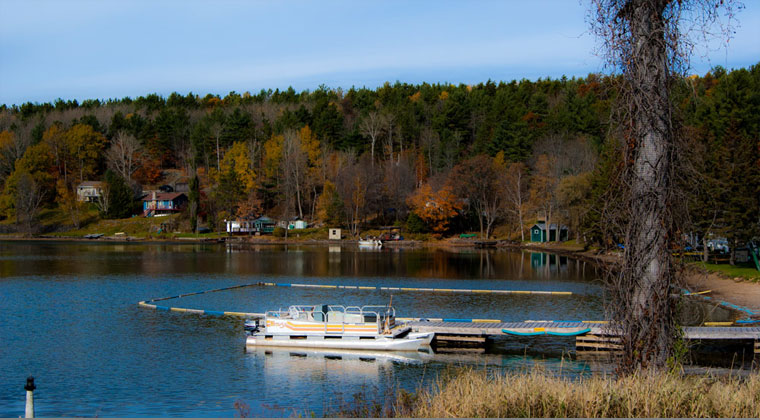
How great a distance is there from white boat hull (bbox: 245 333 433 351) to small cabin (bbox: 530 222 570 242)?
252ft

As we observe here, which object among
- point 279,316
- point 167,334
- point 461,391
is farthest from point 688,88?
point 167,334

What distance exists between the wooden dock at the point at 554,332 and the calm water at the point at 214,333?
834 millimetres

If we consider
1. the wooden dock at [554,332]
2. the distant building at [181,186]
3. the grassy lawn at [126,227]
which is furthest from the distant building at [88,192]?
the wooden dock at [554,332]

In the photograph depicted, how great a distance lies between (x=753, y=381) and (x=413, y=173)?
115884 mm

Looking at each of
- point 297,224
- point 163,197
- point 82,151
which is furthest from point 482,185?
→ point 82,151

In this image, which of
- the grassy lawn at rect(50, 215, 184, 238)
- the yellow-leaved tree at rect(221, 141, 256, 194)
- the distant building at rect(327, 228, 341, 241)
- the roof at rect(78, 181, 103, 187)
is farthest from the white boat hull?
the roof at rect(78, 181, 103, 187)

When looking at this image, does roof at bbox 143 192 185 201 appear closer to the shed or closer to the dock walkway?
the shed

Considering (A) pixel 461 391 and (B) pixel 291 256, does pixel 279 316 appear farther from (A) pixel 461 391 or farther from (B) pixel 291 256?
(B) pixel 291 256

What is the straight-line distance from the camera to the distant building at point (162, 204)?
134 m

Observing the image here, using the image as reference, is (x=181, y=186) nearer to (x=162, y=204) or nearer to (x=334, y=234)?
(x=162, y=204)

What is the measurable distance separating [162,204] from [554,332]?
379 feet

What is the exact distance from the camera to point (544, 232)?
104 metres

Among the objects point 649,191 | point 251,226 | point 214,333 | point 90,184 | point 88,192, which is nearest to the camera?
point 649,191

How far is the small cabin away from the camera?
10384 cm
